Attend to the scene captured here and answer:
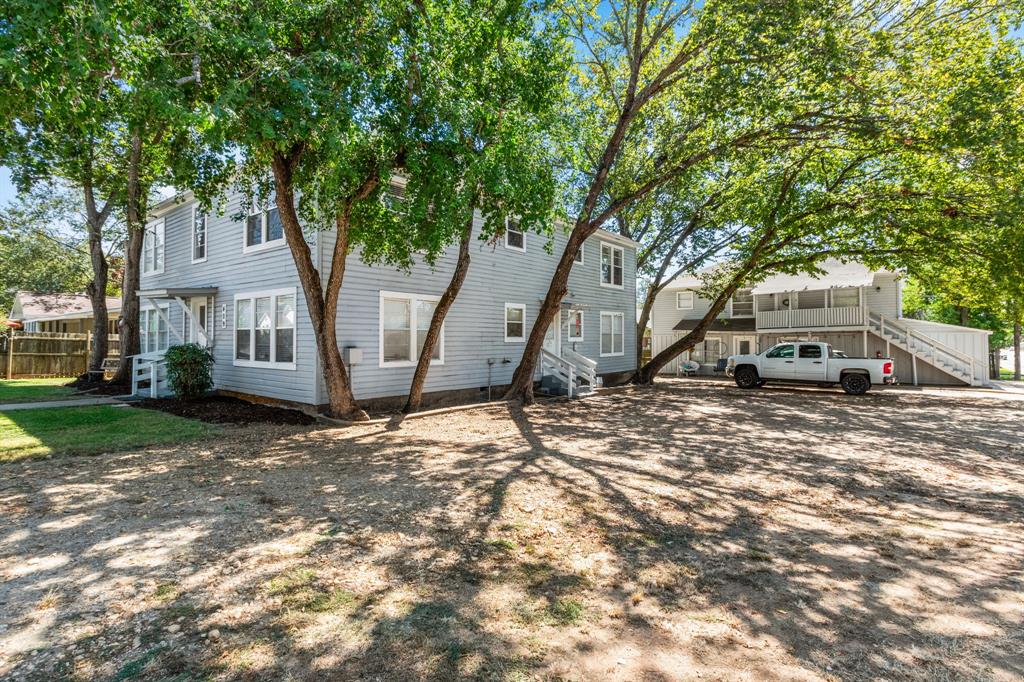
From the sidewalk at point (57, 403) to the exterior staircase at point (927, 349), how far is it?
2772 cm

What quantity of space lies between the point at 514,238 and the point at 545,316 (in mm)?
3635

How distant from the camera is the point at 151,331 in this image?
16438 mm

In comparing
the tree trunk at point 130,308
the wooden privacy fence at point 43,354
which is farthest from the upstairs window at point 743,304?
the wooden privacy fence at point 43,354

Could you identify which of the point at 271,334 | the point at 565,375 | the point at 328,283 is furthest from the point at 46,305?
the point at 565,375

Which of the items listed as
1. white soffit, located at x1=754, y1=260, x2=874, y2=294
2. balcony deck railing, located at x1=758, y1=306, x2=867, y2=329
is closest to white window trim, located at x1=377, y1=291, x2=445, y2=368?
white soffit, located at x1=754, y1=260, x2=874, y2=294

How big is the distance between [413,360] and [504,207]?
5325 mm

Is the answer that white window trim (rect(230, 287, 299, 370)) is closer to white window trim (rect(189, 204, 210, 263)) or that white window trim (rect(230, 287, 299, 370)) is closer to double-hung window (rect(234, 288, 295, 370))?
double-hung window (rect(234, 288, 295, 370))

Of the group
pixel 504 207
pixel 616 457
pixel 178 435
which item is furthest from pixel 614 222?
pixel 178 435

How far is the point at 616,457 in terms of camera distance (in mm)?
7348

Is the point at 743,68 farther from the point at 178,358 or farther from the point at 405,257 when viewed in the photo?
the point at 178,358

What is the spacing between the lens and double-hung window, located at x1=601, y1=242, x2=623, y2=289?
758 inches

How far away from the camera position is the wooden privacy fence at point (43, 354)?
60.6ft

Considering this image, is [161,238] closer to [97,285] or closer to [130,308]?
[130,308]

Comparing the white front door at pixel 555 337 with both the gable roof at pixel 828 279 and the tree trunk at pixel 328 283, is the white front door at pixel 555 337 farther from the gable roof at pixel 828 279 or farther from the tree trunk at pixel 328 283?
the gable roof at pixel 828 279
